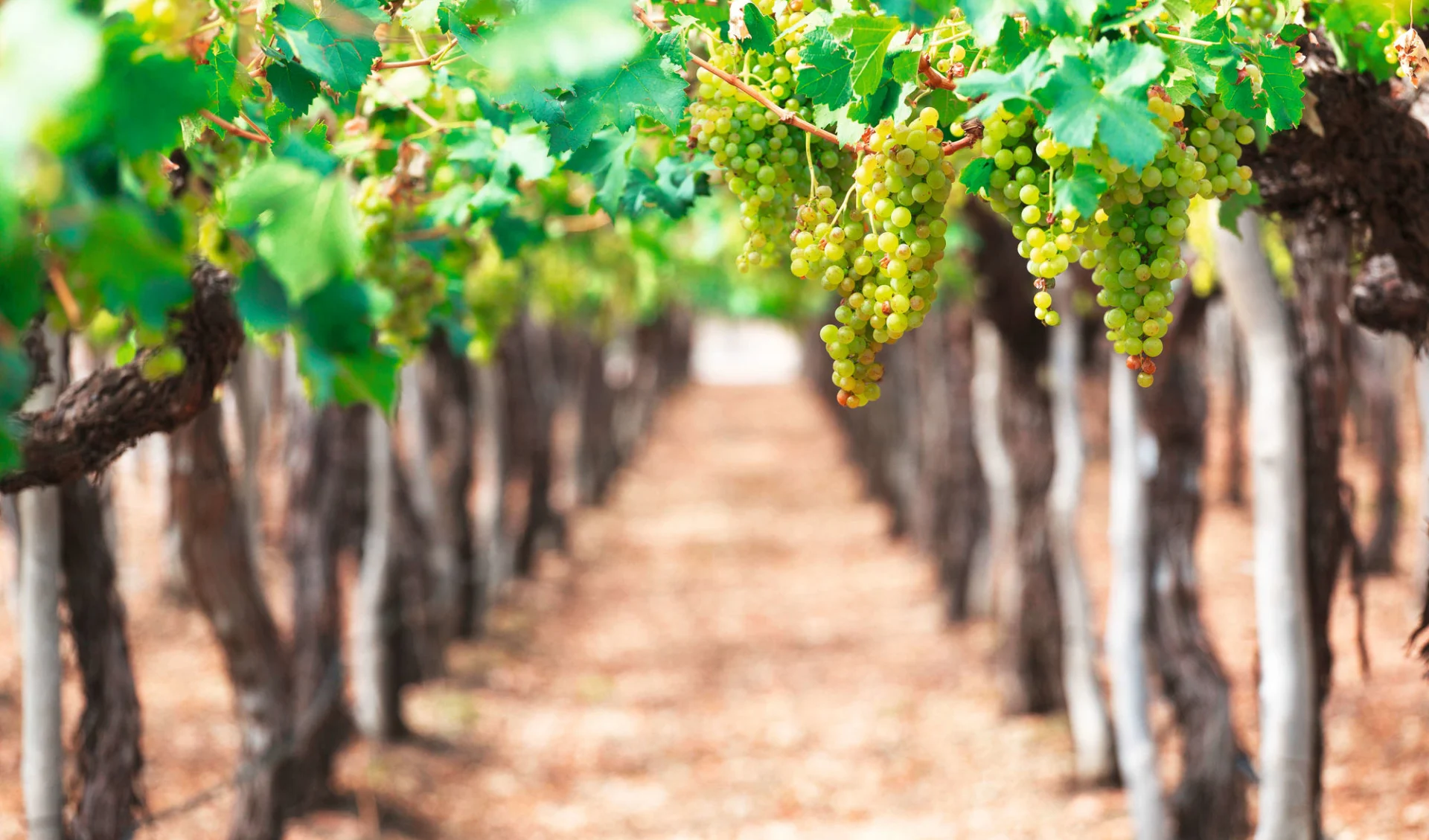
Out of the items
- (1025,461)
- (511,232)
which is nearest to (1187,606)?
(1025,461)

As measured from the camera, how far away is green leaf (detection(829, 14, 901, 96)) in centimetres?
169

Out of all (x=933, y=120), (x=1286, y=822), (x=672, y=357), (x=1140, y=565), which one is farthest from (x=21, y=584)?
(x=672, y=357)

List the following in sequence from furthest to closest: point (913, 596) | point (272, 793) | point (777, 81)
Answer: point (913, 596) → point (272, 793) → point (777, 81)

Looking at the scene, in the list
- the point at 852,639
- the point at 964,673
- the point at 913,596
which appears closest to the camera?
the point at 964,673

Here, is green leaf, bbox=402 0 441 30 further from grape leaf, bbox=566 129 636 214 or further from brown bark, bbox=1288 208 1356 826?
brown bark, bbox=1288 208 1356 826

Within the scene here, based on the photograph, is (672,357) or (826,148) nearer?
(826,148)

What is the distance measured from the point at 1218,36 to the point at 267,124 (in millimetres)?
1822

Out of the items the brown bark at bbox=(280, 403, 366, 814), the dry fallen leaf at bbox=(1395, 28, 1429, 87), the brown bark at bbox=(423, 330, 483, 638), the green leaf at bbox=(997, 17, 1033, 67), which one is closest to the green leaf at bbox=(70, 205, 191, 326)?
the green leaf at bbox=(997, 17, 1033, 67)

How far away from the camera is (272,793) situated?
499 centimetres

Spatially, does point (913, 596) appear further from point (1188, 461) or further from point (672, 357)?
point (672, 357)

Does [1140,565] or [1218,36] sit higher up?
[1218,36]

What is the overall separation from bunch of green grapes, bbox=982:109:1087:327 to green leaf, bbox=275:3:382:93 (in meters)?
0.99

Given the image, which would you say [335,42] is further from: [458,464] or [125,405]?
[458,464]

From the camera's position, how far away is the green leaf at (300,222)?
1.10 m
